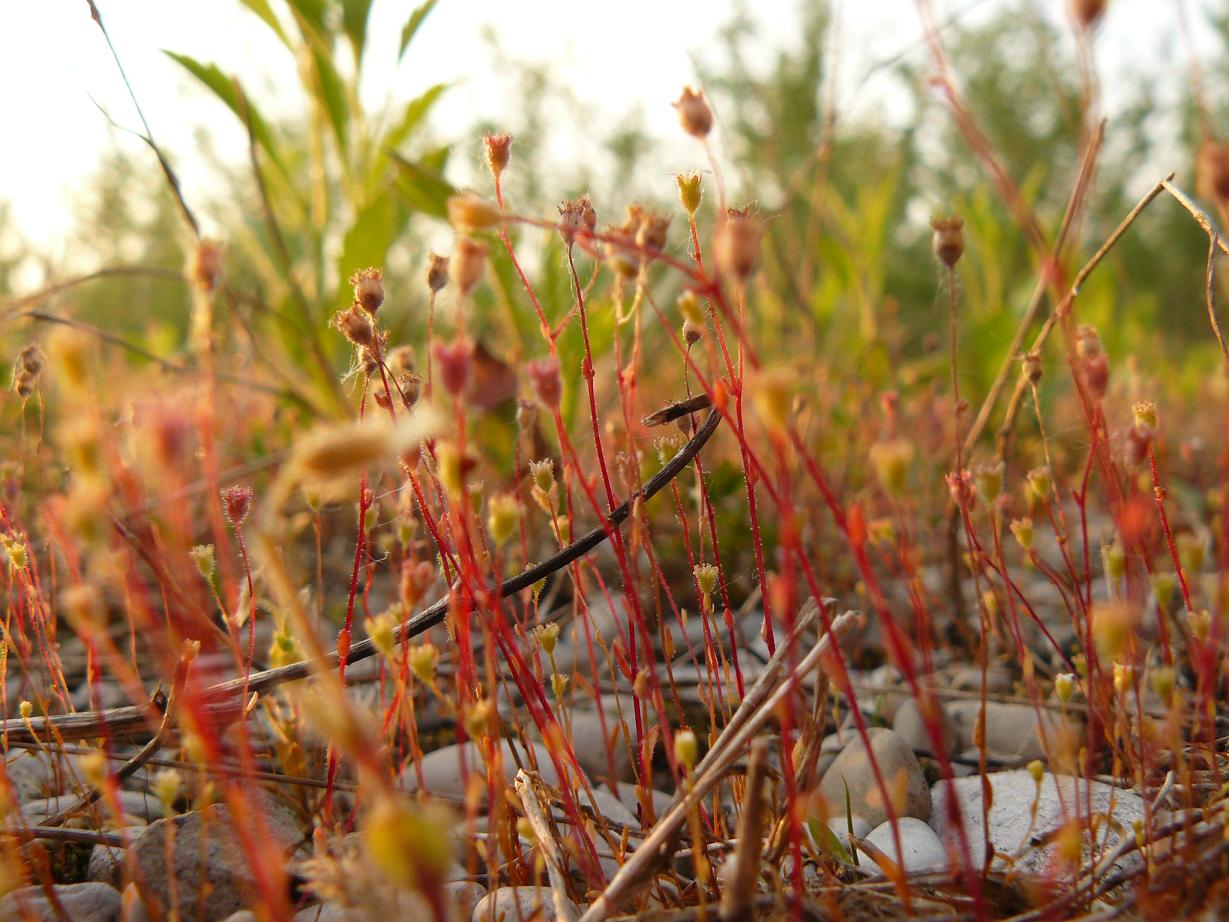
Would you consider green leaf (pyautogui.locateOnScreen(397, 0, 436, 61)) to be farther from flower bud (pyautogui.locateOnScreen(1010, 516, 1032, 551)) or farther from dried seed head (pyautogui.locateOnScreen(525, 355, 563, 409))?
flower bud (pyautogui.locateOnScreen(1010, 516, 1032, 551))

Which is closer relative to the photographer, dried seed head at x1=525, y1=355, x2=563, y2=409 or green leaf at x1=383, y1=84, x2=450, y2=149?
dried seed head at x1=525, y1=355, x2=563, y2=409

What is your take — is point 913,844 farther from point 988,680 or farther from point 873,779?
point 988,680

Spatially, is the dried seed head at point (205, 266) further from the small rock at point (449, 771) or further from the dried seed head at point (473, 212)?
the small rock at point (449, 771)

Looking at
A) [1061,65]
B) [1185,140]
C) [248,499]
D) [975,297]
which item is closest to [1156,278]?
[1185,140]

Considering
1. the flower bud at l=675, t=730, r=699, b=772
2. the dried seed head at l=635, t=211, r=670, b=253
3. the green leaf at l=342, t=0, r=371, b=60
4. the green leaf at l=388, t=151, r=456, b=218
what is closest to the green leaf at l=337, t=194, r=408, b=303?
the green leaf at l=388, t=151, r=456, b=218

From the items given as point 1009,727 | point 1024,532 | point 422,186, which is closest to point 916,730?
point 1009,727

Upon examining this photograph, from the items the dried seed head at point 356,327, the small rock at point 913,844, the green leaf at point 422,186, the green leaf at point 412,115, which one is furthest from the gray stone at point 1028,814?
the green leaf at point 412,115
